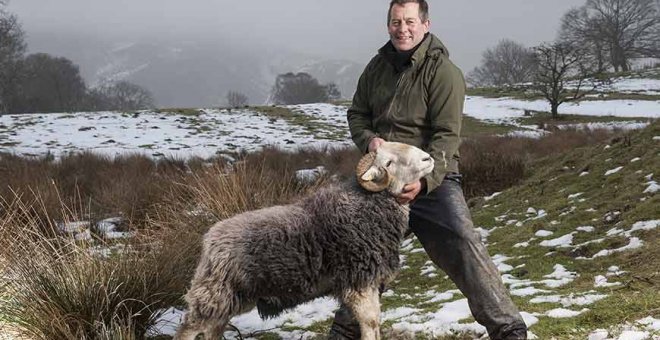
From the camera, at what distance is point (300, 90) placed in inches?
3019

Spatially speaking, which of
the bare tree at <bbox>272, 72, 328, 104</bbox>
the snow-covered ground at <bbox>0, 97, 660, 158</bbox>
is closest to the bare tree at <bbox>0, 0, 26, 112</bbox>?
the snow-covered ground at <bbox>0, 97, 660, 158</bbox>

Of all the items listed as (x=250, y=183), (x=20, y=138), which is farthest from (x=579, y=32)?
(x=250, y=183)

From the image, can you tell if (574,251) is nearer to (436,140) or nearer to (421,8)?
(436,140)

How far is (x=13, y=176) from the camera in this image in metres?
9.68

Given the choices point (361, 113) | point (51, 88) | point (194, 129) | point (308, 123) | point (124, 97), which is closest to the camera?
point (361, 113)

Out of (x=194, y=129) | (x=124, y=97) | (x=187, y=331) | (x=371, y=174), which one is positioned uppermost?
(x=124, y=97)

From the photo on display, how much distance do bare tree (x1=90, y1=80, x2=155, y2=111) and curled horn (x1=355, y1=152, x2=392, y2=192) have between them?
7487 cm

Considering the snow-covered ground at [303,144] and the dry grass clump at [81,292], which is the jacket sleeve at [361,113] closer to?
the snow-covered ground at [303,144]

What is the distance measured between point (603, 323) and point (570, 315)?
0.32m

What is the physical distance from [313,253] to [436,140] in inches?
42.0

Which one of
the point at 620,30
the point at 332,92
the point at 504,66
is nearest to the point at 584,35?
the point at 620,30

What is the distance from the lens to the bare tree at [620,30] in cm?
5422

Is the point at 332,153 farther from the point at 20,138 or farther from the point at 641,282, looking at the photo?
the point at 20,138

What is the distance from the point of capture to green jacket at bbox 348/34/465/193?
343cm
